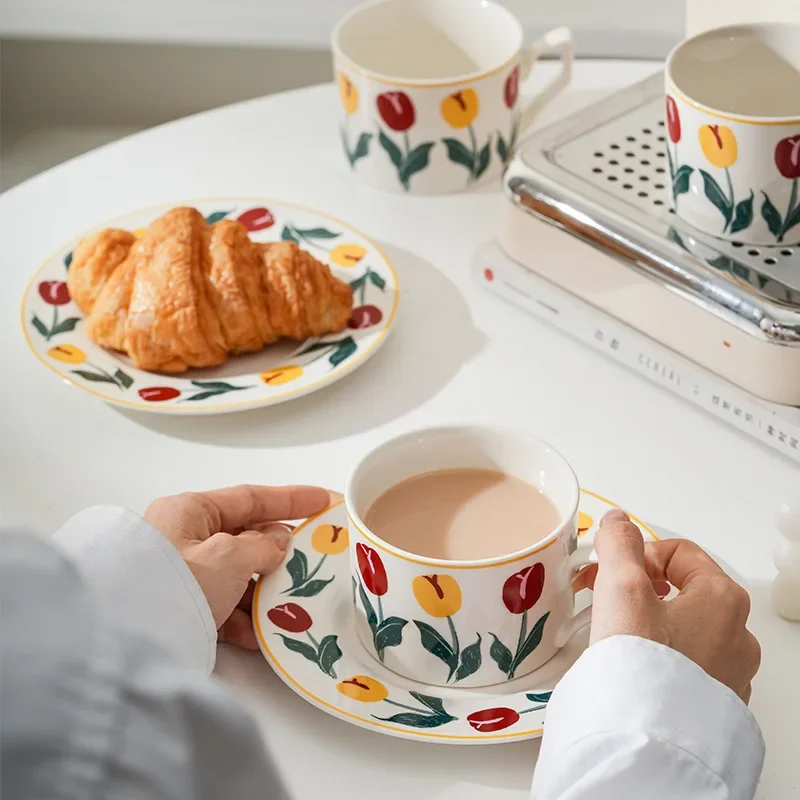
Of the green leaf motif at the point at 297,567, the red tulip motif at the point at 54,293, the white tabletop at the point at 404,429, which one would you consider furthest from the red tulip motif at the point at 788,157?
the red tulip motif at the point at 54,293

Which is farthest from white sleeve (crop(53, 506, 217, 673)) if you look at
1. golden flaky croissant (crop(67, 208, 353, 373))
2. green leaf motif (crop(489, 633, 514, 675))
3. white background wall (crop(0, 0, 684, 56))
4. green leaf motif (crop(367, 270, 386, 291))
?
white background wall (crop(0, 0, 684, 56))

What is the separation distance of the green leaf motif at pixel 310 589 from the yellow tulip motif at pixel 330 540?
0.07ft

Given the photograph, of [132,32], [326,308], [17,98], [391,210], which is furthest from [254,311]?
[17,98]

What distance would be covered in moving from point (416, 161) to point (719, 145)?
0.99 feet

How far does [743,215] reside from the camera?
0.71m

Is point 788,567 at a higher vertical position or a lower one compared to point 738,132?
lower

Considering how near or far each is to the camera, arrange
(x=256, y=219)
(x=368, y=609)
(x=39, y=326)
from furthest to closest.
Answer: (x=256, y=219) → (x=39, y=326) → (x=368, y=609)

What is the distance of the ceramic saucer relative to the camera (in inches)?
20.3

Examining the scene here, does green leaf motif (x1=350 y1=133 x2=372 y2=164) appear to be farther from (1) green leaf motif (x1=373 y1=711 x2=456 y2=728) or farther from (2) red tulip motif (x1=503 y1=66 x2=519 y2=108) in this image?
(1) green leaf motif (x1=373 y1=711 x2=456 y2=728)

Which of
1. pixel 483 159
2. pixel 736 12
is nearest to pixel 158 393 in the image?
pixel 483 159

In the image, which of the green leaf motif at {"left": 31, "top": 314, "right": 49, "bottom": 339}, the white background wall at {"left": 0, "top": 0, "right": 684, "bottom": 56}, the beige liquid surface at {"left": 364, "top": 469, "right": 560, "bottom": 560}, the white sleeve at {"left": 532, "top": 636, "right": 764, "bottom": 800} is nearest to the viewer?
the white sleeve at {"left": 532, "top": 636, "right": 764, "bottom": 800}

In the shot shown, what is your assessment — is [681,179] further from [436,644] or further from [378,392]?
[436,644]

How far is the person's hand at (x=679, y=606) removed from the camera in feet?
1.64

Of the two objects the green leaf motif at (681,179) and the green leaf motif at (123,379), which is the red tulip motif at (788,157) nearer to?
the green leaf motif at (681,179)
